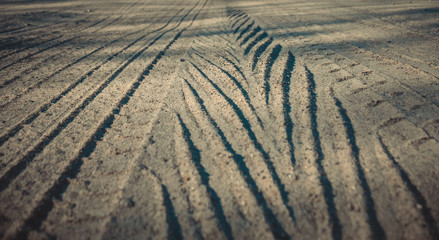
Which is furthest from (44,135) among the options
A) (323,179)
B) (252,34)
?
(252,34)

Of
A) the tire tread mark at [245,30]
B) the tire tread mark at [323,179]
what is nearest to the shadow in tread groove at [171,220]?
the tire tread mark at [323,179]

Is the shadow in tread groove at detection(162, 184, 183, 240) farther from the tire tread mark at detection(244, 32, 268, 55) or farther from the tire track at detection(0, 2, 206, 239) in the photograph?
the tire tread mark at detection(244, 32, 268, 55)

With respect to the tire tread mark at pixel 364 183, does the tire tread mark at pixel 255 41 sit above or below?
above

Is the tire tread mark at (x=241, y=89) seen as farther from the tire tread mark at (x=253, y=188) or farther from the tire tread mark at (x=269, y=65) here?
the tire tread mark at (x=253, y=188)

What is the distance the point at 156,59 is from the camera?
14.3 ft

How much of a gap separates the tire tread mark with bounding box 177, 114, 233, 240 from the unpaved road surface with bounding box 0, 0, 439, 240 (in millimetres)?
11

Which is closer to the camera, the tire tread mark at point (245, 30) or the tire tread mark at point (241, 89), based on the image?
the tire tread mark at point (241, 89)

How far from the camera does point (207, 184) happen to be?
1.91 m

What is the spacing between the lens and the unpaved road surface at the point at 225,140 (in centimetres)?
165

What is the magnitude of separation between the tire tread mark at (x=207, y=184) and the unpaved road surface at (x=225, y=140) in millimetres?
11

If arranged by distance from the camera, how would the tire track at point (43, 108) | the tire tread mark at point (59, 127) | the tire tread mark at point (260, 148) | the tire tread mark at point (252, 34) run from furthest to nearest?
the tire tread mark at point (252, 34) < the tire track at point (43, 108) < the tire tread mark at point (59, 127) < the tire tread mark at point (260, 148)

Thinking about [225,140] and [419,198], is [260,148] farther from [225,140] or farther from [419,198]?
[419,198]

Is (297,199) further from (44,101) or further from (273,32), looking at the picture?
(273,32)

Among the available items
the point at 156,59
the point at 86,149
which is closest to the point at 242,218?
the point at 86,149
